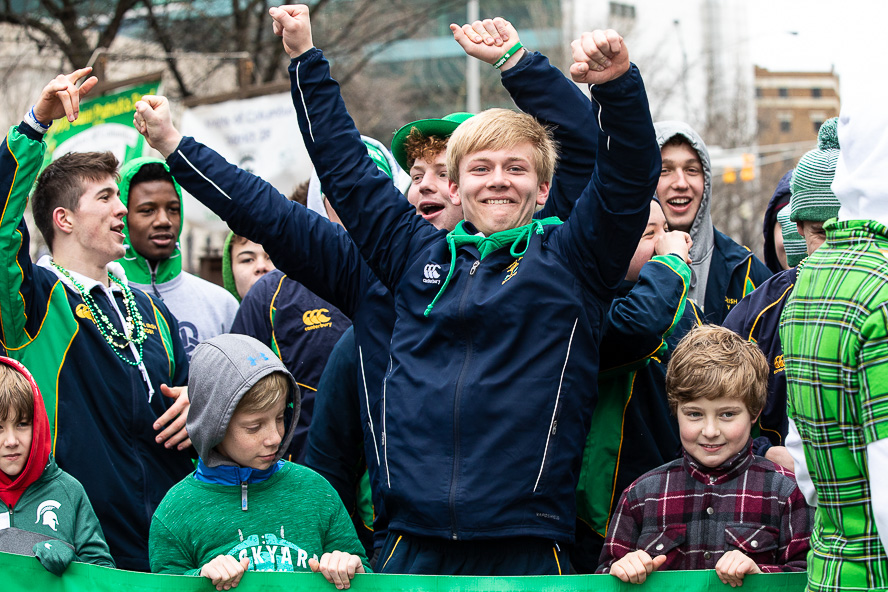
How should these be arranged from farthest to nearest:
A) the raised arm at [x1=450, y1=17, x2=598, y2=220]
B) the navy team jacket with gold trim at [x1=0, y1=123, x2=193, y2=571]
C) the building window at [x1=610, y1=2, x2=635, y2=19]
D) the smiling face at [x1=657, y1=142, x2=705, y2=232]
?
1. the building window at [x1=610, y1=2, x2=635, y2=19]
2. the smiling face at [x1=657, y1=142, x2=705, y2=232]
3. the navy team jacket with gold trim at [x1=0, y1=123, x2=193, y2=571]
4. the raised arm at [x1=450, y1=17, x2=598, y2=220]

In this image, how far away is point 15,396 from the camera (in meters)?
3.74

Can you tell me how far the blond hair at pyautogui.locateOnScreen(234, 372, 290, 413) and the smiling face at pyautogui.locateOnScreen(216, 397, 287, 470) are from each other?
0.02 metres

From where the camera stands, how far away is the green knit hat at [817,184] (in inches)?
160

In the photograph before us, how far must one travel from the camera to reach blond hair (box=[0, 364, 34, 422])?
147 inches

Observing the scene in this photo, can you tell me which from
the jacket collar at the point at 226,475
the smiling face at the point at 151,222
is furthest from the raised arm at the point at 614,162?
the smiling face at the point at 151,222

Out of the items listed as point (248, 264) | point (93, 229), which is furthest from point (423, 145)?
point (248, 264)

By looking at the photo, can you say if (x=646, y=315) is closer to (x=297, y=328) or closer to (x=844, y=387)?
(x=844, y=387)

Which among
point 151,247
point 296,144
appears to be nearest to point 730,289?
point 151,247

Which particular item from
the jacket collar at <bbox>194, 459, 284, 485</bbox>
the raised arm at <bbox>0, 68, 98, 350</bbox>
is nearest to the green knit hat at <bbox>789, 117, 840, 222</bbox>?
the jacket collar at <bbox>194, 459, 284, 485</bbox>

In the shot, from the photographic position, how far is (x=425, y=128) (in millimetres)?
4348

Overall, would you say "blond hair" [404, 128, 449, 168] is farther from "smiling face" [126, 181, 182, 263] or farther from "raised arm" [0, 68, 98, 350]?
"smiling face" [126, 181, 182, 263]

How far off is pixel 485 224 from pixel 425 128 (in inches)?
42.7

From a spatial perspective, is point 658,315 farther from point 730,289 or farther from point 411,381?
point 730,289

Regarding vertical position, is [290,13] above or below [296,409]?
above
